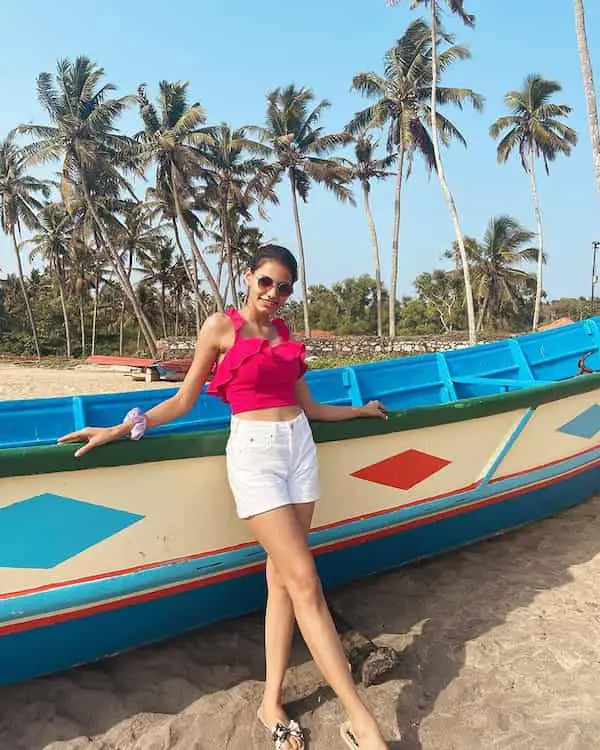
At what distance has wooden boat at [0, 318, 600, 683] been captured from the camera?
7.85 ft

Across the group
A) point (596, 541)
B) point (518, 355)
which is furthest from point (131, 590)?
point (518, 355)

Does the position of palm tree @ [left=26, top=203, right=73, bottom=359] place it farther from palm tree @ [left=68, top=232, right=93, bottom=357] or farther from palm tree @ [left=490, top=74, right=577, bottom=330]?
palm tree @ [left=490, top=74, right=577, bottom=330]

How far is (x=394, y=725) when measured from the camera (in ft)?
8.04

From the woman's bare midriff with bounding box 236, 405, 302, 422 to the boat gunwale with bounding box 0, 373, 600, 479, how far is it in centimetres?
47

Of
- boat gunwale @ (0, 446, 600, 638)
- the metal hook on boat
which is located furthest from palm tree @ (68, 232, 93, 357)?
boat gunwale @ (0, 446, 600, 638)

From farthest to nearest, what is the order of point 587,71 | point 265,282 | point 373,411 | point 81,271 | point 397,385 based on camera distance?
point 81,271, point 587,71, point 397,385, point 373,411, point 265,282

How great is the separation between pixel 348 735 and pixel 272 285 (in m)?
A: 1.78

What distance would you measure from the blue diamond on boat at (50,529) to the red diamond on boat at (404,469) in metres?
1.30

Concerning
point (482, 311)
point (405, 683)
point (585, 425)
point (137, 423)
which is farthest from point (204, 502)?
point (482, 311)

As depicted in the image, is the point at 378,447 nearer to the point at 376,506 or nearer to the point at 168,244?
the point at 376,506

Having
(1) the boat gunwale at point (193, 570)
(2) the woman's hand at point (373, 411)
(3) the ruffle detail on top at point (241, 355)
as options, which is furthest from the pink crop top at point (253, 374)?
(1) the boat gunwale at point (193, 570)

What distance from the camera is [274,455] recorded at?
2.17 meters

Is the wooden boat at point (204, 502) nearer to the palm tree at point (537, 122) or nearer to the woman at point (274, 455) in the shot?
the woman at point (274, 455)

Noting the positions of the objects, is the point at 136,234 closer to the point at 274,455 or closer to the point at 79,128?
the point at 79,128
